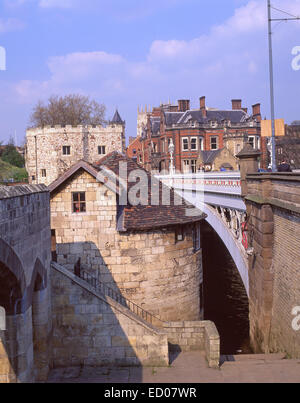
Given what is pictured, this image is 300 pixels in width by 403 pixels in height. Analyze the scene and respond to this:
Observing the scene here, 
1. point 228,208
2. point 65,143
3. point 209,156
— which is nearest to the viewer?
point 228,208

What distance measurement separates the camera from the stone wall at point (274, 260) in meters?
11.9

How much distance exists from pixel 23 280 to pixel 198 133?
51287 millimetres

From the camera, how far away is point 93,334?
1330 centimetres

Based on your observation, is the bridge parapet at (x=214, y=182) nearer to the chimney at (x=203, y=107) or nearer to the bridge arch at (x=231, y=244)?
the bridge arch at (x=231, y=244)

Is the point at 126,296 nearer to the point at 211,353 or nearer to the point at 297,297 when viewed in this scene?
the point at 211,353

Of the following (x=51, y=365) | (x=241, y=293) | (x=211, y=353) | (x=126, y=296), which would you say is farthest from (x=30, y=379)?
(x=241, y=293)

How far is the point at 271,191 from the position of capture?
551 inches

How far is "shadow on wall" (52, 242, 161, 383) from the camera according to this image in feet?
43.2

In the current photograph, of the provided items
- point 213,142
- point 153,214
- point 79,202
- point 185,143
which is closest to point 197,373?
point 153,214

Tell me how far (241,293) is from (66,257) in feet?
49.9

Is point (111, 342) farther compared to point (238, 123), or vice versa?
point (238, 123)

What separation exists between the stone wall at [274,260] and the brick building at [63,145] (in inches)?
1320

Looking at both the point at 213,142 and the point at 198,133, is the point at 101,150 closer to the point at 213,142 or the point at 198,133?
the point at 198,133

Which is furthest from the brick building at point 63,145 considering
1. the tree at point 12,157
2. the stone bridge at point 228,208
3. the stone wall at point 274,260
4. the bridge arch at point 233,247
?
the stone wall at point 274,260
